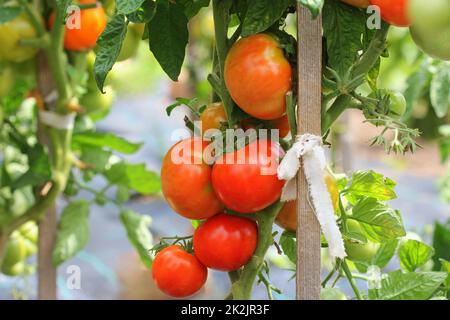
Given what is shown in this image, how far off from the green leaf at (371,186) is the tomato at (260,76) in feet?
0.51

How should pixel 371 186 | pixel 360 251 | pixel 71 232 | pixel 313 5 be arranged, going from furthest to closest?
pixel 71 232, pixel 360 251, pixel 371 186, pixel 313 5

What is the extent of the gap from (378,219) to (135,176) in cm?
79

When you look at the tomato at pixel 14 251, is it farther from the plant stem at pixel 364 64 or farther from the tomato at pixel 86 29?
the plant stem at pixel 364 64

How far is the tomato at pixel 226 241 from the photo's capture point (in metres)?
0.79

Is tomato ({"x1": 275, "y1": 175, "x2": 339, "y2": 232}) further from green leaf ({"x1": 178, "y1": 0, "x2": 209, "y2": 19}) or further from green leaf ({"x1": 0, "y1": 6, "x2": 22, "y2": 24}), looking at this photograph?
green leaf ({"x1": 0, "y1": 6, "x2": 22, "y2": 24})

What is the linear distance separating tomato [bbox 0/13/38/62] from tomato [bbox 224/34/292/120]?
691 millimetres

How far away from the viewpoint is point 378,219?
0.86m

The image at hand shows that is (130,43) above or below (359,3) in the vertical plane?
above

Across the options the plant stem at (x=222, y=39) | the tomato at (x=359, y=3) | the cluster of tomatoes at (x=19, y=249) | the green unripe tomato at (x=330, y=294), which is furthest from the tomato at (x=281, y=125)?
the cluster of tomatoes at (x=19, y=249)

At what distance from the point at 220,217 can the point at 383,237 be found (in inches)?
8.3

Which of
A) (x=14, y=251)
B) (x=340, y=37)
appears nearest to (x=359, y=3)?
(x=340, y=37)

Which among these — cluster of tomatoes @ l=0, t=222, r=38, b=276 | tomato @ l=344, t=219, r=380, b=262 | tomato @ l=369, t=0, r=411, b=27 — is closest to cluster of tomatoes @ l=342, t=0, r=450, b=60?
tomato @ l=369, t=0, r=411, b=27

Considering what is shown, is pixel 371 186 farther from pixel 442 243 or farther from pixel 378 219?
pixel 442 243
